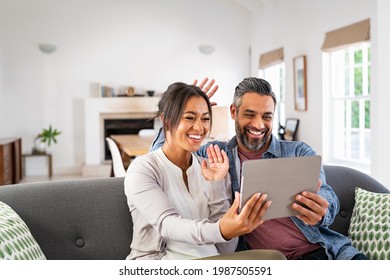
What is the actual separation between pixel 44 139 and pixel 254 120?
7.01 metres

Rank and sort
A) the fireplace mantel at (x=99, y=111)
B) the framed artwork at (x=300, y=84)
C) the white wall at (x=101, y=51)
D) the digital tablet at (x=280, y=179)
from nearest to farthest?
the digital tablet at (x=280, y=179) < the framed artwork at (x=300, y=84) < the white wall at (x=101, y=51) < the fireplace mantel at (x=99, y=111)

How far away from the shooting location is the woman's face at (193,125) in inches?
68.0

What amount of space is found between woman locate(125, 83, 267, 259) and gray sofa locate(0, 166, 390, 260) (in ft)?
0.88

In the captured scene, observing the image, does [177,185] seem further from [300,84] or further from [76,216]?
[300,84]

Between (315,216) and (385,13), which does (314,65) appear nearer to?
(385,13)

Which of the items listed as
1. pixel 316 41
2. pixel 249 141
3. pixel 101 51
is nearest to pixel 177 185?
pixel 249 141

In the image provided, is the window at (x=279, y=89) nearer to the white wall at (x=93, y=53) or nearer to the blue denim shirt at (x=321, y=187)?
the white wall at (x=93, y=53)

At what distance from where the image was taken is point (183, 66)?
9227 mm

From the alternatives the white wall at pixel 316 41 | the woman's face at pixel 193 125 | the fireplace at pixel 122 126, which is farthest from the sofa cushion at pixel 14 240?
the fireplace at pixel 122 126

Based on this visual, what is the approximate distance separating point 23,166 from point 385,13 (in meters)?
6.32

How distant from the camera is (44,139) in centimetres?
854

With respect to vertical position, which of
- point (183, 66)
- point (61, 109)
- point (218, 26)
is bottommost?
point (61, 109)

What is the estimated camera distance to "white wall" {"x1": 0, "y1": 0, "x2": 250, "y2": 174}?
8.66m

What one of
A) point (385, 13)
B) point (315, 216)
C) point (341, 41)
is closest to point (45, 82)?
point (341, 41)
